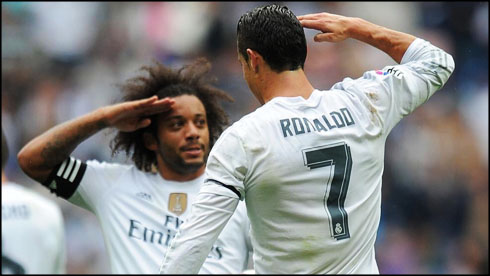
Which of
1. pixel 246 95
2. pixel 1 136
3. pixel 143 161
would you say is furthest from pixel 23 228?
pixel 246 95

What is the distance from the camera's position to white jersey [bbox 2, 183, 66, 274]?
458 centimetres

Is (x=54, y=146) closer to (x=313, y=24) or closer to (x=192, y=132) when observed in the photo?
(x=192, y=132)

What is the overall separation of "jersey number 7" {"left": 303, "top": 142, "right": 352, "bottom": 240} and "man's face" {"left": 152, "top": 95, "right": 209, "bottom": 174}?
2.02 m

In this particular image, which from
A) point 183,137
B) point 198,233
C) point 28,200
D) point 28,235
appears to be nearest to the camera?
point 198,233

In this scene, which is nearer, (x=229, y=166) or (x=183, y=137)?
(x=229, y=166)

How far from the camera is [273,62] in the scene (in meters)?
3.48

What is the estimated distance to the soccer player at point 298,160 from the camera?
3314 millimetres

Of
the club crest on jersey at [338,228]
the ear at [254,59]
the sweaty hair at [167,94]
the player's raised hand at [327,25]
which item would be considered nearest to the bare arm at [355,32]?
the player's raised hand at [327,25]

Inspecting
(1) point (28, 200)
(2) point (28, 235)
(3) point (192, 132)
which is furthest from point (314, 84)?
(2) point (28, 235)

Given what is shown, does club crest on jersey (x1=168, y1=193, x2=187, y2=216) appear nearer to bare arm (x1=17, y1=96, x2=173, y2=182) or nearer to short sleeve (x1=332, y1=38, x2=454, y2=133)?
bare arm (x1=17, y1=96, x2=173, y2=182)

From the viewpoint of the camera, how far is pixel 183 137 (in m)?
5.39

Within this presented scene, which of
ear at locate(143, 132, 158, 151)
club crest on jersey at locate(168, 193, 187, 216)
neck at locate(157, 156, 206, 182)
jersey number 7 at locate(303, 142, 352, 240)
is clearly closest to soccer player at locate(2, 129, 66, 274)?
club crest on jersey at locate(168, 193, 187, 216)

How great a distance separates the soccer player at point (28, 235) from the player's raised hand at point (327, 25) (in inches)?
74.8

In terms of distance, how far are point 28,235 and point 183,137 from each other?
122cm
